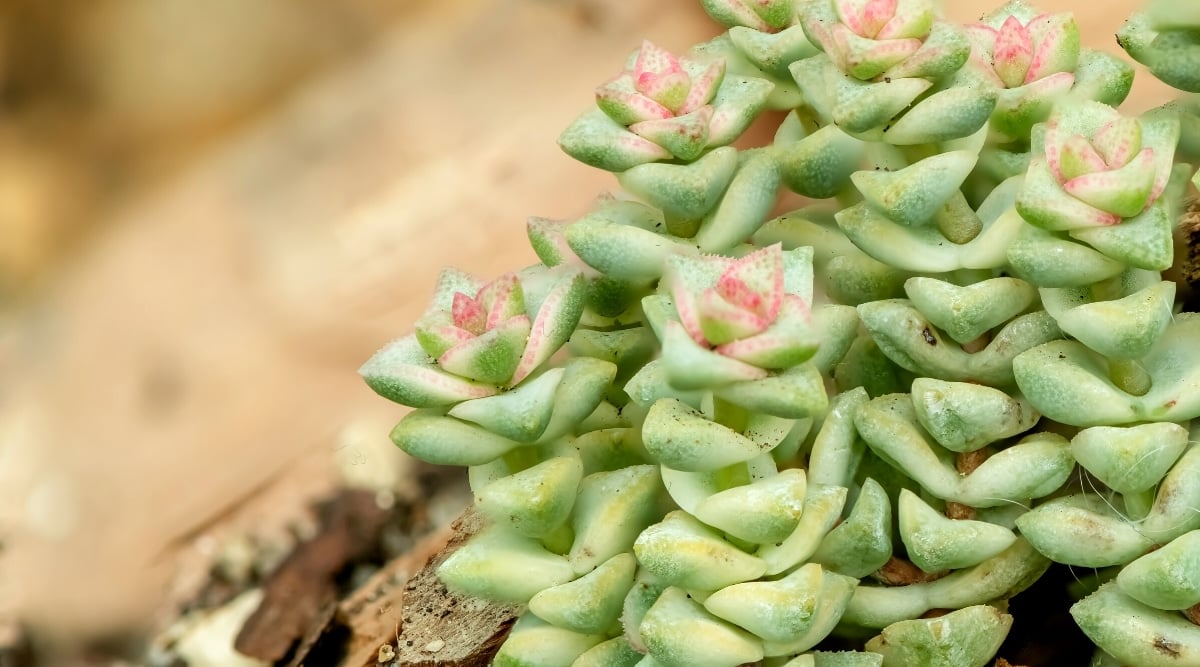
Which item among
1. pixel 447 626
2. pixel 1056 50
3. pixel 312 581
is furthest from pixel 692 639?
pixel 312 581

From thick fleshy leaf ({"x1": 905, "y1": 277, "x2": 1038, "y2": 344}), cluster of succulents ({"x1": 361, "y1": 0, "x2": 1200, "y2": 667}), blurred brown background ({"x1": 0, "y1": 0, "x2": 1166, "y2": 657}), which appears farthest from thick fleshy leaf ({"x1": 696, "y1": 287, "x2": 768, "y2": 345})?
blurred brown background ({"x1": 0, "y1": 0, "x2": 1166, "y2": 657})

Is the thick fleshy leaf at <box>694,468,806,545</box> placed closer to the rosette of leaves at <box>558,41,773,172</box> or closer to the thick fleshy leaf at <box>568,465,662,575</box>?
the thick fleshy leaf at <box>568,465,662,575</box>

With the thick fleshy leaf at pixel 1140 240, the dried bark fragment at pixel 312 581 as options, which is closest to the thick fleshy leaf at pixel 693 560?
the thick fleshy leaf at pixel 1140 240

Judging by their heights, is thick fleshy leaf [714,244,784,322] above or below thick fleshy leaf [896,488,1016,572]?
above

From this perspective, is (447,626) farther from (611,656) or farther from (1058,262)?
(1058,262)

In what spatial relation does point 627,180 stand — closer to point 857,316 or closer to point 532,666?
point 857,316

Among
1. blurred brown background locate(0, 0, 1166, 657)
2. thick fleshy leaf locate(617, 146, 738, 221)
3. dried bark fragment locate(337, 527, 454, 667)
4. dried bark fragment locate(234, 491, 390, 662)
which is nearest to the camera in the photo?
thick fleshy leaf locate(617, 146, 738, 221)

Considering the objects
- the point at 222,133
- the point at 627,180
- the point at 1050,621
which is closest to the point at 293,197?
the point at 222,133

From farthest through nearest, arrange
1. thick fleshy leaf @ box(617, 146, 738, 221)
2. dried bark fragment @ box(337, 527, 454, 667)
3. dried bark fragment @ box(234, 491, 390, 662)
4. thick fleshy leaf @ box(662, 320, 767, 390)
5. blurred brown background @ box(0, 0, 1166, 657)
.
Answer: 1. blurred brown background @ box(0, 0, 1166, 657)
2. dried bark fragment @ box(234, 491, 390, 662)
3. dried bark fragment @ box(337, 527, 454, 667)
4. thick fleshy leaf @ box(617, 146, 738, 221)
5. thick fleshy leaf @ box(662, 320, 767, 390)
